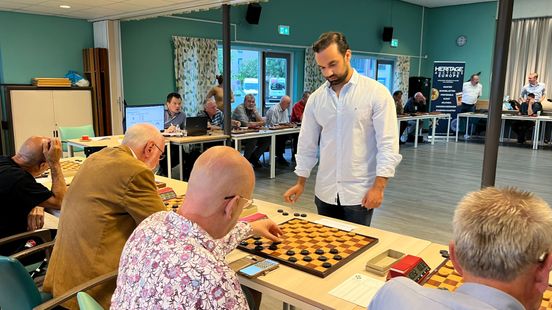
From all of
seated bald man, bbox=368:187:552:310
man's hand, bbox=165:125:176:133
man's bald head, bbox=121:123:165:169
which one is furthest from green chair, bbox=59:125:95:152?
seated bald man, bbox=368:187:552:310

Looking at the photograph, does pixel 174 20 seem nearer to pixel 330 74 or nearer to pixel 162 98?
pixel 162 98

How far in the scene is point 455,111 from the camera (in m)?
11.9

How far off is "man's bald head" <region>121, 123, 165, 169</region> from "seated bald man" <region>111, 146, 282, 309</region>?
100cm

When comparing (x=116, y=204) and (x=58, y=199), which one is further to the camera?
(x=58, y=199)

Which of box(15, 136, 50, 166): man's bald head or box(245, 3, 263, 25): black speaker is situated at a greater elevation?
box(245, 3, 263, 25): black speaker

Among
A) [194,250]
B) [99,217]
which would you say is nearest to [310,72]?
[99,217]

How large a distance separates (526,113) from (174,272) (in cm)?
1118

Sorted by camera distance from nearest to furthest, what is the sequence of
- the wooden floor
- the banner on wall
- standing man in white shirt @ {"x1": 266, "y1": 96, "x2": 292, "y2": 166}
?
1. the wooden floor
2. standing man in white shirt @ {"x1": 266, "y1": 96, "x2": 292, "y2": 166}
3. the banner on wall

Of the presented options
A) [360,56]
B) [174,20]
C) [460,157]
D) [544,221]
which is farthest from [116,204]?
[360,56]

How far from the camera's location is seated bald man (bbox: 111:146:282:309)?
38.6 inches

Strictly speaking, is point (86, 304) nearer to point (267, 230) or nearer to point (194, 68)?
point (267, 230)

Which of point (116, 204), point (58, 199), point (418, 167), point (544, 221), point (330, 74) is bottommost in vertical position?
point (418, 167)

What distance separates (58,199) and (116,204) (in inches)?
43.4

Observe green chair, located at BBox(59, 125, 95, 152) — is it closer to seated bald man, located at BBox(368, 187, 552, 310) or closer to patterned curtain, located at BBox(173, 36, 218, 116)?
patterned curtain, located at BBox(173, 36, 218, 116)
